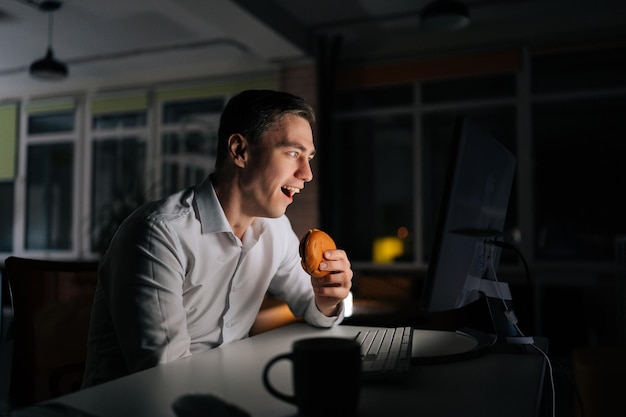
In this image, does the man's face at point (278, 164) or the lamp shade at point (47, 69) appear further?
the lamp shade at point (47, 69)

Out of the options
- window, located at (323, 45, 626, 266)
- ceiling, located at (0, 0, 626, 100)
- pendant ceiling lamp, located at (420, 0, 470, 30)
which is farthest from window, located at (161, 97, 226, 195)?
pendant ceiling lamp, located at (420, 0, 470, 30)

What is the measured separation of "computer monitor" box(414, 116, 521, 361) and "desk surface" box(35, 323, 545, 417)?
115 mm

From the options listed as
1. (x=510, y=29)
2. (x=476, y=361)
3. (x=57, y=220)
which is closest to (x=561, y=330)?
(x=510, y=29)

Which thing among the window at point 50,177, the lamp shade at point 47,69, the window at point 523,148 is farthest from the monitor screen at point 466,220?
the window at point 50,177

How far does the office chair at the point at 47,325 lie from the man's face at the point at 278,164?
668mm

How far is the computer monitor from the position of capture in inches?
39.6

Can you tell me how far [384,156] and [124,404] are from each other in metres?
5.79

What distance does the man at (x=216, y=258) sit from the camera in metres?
1.20

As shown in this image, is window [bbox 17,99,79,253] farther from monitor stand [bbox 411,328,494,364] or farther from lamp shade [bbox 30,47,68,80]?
monitor stand [bbox 411,328,494,364]

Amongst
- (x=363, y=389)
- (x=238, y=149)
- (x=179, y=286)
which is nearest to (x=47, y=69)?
(x=238, y=149)

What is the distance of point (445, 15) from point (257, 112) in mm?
2968

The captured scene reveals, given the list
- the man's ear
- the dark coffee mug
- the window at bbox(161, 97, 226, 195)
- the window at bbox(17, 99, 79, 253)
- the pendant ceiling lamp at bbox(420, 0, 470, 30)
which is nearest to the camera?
the dark coffee mug

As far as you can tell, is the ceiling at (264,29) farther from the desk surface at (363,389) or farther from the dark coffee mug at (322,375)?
the dark coffee mug at (322,375)

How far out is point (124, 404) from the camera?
83 cm
